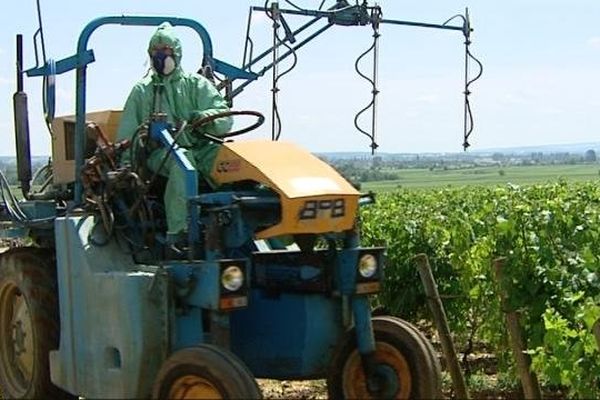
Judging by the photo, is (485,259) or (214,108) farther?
(485,259)

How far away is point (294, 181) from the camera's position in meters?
5.66

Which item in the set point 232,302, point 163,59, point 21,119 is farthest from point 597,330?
point 21,119

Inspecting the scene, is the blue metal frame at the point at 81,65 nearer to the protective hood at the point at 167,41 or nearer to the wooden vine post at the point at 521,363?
the protective hood at the point at 167,41

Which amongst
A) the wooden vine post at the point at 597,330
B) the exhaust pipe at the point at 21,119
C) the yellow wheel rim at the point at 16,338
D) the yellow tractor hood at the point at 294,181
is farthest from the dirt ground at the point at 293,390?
the wooden vine post at the point at 597,330

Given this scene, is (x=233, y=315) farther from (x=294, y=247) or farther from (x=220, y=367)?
(x=220, y=367)

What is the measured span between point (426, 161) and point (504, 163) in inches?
1057

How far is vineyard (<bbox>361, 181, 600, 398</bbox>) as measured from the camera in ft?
20.1

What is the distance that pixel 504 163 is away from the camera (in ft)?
247

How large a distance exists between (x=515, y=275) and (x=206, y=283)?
2.63 metres

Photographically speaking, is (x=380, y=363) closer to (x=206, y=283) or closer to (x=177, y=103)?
(x=206, y=283)

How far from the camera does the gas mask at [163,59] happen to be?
640 centimetres

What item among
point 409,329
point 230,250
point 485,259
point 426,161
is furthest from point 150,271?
point 426,161

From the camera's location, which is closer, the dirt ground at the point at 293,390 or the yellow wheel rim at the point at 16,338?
the yellow wheel rim at the point at 16,338

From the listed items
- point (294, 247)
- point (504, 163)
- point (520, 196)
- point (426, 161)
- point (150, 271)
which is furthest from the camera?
point (504, 163)
